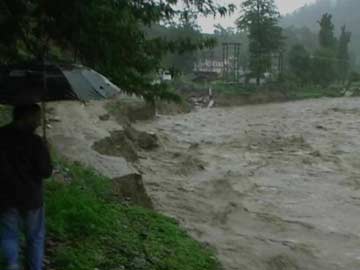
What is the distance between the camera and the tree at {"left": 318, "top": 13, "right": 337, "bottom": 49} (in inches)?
2940

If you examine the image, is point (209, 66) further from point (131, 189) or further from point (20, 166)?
point (20, 166)

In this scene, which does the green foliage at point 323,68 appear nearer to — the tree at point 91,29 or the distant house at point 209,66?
the distant house at point 209,66

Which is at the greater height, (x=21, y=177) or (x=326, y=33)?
(x=21, y=177)

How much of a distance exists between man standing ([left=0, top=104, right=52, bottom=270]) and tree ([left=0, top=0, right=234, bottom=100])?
1.40m

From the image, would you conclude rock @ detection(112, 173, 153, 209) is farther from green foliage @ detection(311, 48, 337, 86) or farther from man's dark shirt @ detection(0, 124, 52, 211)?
green foliage @ detection(311, 48, 337, 86)

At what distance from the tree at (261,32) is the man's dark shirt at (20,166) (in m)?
55.7

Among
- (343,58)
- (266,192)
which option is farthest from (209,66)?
(266,192)

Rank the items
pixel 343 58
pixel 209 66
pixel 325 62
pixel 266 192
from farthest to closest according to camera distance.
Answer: pixel 343 58
pixel 209 66
pixel 325 62
pixel 266 192

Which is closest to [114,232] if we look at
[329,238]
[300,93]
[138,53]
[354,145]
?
[138,53]

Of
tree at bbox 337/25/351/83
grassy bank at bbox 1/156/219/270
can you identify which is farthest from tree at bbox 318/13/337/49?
grassy bank at bbox 1/156/219/270

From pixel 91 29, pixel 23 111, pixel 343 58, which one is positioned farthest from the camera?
pixel 343 58

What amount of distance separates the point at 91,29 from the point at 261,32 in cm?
5616

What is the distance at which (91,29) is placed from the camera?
594 cm

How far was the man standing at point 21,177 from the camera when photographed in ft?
14.2
